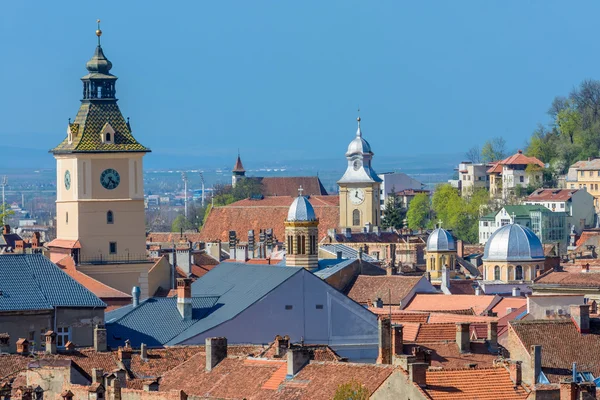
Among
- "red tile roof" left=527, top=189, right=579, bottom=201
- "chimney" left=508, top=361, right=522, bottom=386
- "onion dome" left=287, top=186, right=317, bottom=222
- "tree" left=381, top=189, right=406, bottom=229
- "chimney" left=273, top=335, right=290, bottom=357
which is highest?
"red tile roof" left=527, top=189, right=579, bottom=201

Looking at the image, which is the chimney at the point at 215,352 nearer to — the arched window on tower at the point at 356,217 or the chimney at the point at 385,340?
the chimney at the point at 385,340

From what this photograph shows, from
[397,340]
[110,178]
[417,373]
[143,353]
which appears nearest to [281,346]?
[397,340]

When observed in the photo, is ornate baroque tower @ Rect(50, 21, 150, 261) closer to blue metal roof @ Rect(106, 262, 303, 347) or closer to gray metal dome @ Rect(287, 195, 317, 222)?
gray metal dome @ Rect(287, 195, 317, 222)

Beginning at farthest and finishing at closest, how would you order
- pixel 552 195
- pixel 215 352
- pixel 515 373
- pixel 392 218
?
1. pixel 392 218
2. pixel 552 195
3. pixel 215 352
4. pixel 515 373

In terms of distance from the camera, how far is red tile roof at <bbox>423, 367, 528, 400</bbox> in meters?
37.5

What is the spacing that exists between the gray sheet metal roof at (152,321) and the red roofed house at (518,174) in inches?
4404

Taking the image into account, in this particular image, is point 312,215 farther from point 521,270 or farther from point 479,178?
point 479,178

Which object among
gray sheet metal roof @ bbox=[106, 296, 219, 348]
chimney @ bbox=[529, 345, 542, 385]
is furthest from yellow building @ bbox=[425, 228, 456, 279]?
chimney @ bbox=[529, 345, 542, 385]

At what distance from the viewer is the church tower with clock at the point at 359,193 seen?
5925 inches

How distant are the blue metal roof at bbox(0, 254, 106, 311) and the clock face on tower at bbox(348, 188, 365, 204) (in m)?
93.9

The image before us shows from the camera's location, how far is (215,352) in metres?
45.3

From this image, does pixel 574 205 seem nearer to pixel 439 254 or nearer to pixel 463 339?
pixel 439 254

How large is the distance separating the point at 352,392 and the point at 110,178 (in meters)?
43.8

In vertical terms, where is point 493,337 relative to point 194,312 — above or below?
below
